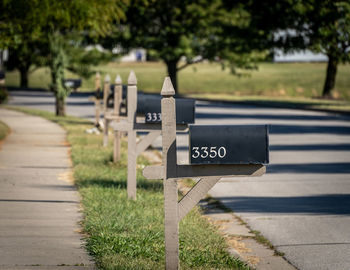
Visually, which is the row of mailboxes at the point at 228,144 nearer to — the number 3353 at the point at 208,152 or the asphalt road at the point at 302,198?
the number 3353 at the point at 208,152

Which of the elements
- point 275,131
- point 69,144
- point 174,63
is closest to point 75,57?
point 275,131

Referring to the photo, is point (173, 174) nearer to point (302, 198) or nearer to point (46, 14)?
point (302, 198)

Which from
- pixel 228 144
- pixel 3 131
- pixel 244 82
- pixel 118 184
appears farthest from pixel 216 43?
pixel 228 144

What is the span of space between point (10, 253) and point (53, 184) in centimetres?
456

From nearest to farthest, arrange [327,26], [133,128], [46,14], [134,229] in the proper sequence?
[134,229] < [133,128] < [46,14] < [327,26]

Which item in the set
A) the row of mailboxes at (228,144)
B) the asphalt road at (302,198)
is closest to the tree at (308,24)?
the asphalt road at (302,198)

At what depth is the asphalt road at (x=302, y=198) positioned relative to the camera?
7840 mm

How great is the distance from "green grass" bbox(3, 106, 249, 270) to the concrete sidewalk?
7.9 inches

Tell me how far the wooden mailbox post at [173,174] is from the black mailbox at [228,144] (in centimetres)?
7

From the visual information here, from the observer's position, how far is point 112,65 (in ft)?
330

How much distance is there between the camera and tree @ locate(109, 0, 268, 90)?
51562 millimetres

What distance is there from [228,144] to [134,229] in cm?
225

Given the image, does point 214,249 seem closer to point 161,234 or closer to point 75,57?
point 161,234

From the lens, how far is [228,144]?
6078 millimetres
